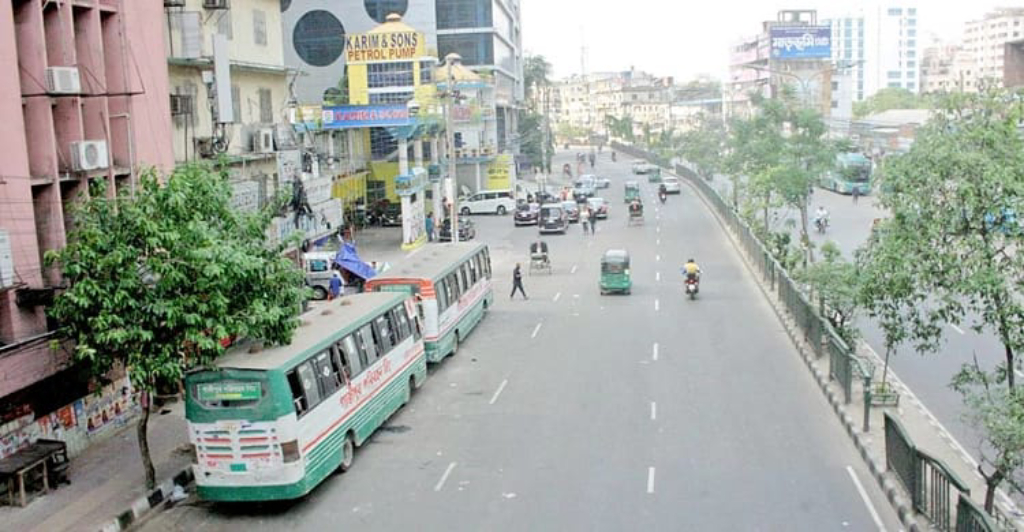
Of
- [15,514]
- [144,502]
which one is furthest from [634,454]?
[15,514]

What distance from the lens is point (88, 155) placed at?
1703cm

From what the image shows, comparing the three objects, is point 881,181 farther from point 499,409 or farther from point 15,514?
point 15,514

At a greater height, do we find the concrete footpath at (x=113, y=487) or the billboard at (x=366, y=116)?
the billboard at (x=366, y=116)

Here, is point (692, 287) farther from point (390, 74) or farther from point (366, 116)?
point (390, 74)

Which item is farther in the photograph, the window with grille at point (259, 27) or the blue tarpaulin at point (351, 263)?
the blue tarpaulin at point (351, 263)

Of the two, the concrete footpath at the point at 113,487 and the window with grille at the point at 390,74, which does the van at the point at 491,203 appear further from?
the concrete footpath at the point at 113,487

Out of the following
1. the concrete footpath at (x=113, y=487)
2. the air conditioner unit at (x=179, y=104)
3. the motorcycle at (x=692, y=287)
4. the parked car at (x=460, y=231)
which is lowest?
the concrete footpath at (x=113, y=487)

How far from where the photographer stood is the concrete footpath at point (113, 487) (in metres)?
14.4

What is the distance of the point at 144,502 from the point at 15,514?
172cm

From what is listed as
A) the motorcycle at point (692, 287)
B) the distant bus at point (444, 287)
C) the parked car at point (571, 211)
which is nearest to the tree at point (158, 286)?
the distant bus at point (444, 287)

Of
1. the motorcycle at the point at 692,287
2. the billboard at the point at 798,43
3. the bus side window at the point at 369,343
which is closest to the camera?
the bus side window at the point at 369,343

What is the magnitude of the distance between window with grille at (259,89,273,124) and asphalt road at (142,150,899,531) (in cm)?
884

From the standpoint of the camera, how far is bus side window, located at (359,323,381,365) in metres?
18.0

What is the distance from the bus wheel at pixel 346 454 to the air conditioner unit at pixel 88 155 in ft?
20.1
